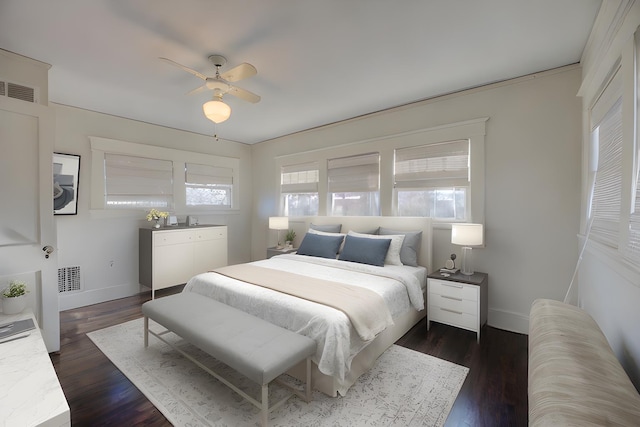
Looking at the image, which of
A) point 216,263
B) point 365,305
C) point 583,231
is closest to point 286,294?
point 365,305

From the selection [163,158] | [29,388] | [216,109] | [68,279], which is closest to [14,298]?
[29,388]

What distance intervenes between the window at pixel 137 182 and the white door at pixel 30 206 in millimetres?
1584

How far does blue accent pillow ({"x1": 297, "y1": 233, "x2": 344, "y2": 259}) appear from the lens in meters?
3.67

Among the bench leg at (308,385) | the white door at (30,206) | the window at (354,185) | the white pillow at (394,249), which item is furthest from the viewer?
the window at (354,185)

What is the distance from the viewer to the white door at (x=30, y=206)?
92.7 inches

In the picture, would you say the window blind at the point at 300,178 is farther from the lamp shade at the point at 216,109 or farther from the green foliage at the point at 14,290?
the green foliage at the point at 14,290

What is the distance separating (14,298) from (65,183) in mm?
1972

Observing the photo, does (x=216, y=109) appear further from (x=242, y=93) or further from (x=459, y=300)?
(x=459, y=300)

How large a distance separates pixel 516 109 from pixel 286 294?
3101 millimetres

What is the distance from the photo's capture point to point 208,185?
17.3 ft

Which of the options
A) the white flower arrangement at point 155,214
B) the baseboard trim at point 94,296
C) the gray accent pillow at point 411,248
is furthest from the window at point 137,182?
A: the gray accent pillow at point 411,248

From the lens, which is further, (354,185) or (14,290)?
(354,185)

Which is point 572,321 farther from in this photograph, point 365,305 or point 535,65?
point 535,65

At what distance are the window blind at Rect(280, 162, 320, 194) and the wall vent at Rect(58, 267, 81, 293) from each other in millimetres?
3334
